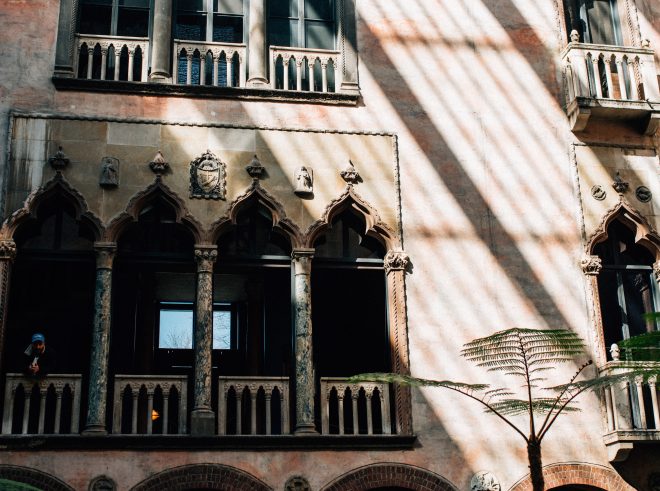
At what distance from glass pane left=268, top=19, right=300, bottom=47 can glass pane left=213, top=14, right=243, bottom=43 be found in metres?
0.51

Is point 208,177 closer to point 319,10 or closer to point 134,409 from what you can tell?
point 134,409

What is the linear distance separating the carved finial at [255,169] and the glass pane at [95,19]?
3.42 meters

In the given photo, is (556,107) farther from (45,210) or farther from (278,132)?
(45,210)

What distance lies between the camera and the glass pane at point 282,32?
1680cm

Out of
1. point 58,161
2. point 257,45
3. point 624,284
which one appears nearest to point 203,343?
point 58,161

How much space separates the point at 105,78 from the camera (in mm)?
15891

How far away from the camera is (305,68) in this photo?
54.4 feet

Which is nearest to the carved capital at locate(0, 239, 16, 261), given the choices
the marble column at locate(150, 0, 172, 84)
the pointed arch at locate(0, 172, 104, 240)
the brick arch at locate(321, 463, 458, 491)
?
the pointed arch at locate(0, 172, 104, 240)

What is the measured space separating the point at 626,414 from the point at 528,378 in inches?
105

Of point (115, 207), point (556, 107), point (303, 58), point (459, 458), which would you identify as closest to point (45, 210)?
point (115, 207)

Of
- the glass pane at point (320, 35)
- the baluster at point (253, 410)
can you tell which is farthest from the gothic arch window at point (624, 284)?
the baluster at point (253, 410)

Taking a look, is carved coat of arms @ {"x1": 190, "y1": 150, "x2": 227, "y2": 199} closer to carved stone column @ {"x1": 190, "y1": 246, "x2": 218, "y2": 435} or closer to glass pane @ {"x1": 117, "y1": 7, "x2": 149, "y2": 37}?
carved stone column @ {"x1": 190, "y1": 246, "x2": 218, "y2": 435}

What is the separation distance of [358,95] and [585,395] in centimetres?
605

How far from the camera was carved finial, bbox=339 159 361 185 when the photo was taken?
51.8 feet
